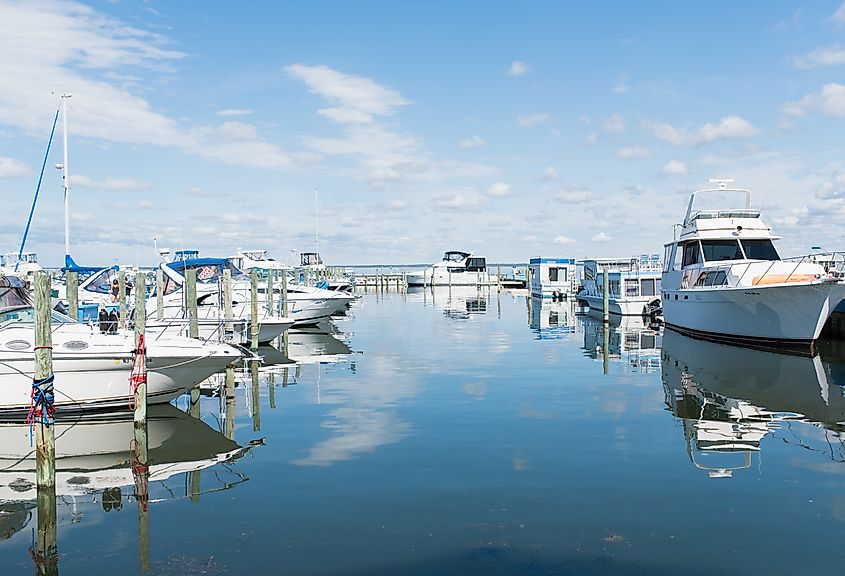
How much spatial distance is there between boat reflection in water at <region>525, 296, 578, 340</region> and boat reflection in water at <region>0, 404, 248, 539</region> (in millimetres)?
19223

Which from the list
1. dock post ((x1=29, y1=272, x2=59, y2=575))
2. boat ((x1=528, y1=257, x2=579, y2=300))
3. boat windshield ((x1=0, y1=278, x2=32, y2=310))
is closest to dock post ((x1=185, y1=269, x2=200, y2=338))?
boat windshield ((x1=0, y1=278, x2=32, y2=310))

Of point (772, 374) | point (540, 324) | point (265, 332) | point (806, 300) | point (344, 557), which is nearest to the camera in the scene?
point (344, 557)

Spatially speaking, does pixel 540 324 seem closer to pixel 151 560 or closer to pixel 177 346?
pixel 177 346

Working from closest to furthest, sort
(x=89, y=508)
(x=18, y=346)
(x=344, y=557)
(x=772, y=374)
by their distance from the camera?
(x=344, y=557) < (x=89, y=508) < (x=18, y=346) < (x=772, y=374)

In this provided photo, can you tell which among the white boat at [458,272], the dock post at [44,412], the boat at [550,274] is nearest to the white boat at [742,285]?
the dock post at [44,412]

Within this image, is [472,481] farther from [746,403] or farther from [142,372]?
[746,403]

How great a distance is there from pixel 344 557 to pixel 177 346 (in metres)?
8.17

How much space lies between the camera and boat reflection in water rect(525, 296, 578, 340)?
3256cm

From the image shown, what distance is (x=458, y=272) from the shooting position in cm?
9119

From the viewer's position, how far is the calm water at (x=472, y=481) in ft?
25.4

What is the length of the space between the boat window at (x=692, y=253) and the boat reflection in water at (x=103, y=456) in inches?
844

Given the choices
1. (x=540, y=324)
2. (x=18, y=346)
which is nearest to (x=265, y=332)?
(x=18, y=346)

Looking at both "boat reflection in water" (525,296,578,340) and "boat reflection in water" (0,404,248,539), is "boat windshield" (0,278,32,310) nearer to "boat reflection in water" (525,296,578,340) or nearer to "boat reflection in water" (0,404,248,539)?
"boat reflection in water" (0,404,248,539)

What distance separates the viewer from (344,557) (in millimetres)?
7691
